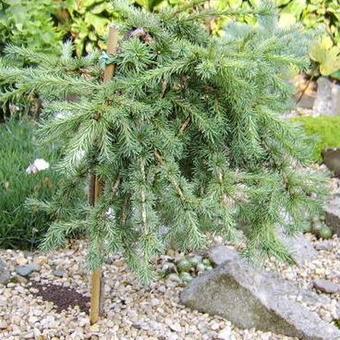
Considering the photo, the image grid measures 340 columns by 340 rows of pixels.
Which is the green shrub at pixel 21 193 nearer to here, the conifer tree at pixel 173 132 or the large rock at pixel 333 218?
the conifer tree at pixel 173 132

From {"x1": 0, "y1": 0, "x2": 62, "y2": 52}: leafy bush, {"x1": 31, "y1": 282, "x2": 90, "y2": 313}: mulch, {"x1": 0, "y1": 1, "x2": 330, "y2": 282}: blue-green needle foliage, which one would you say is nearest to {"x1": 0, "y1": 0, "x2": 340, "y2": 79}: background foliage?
{"x1": 0, "y1": 0, "x2": 62, "y2": 52}: leafy bush

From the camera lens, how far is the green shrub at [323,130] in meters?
5.12

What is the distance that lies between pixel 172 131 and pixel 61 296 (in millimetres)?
1064

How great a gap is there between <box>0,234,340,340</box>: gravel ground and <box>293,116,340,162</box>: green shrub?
189 cm

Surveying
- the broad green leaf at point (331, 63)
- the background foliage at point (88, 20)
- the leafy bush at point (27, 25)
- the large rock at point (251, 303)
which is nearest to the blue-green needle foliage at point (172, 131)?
the large rock at point (251, 303)

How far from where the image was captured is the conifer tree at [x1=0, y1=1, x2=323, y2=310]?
6.97ft

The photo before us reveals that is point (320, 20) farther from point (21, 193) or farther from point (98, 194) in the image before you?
point (98, 194)

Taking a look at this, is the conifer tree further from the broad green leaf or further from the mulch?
the broad green leaf

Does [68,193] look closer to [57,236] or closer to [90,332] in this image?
[57,236]

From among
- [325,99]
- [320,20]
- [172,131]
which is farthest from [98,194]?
[320,20]

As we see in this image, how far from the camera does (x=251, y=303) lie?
2.82 meters

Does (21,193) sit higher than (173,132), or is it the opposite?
(173,132)

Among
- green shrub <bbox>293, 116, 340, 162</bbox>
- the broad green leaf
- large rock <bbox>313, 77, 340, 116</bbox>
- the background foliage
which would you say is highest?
the background foliage

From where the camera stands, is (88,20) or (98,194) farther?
(88,20)
